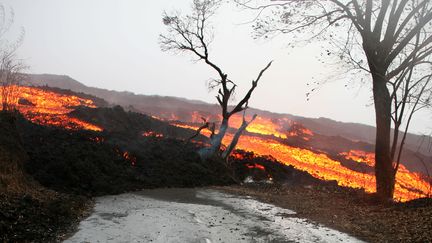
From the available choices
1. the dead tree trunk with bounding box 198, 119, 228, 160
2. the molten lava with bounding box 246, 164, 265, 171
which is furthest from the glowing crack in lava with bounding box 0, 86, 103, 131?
the molten lava with bounding box 246, 164, 265, 171

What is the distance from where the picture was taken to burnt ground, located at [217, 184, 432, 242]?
8.73m

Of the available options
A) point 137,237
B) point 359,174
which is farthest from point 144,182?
point 359,174

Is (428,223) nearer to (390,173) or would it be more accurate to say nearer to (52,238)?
(390,173)

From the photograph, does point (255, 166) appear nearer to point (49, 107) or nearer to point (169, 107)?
point (49, 107)

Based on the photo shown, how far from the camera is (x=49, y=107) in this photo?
112 feet

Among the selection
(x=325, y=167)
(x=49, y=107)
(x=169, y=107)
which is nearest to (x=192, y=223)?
(x=325, y=167)

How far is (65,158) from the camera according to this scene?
1415 cm

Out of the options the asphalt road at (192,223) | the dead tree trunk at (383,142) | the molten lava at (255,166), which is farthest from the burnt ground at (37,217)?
the molten lava at (255,166)

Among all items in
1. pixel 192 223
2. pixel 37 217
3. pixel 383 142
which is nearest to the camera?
pixel 37 217

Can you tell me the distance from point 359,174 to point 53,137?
25070 mm

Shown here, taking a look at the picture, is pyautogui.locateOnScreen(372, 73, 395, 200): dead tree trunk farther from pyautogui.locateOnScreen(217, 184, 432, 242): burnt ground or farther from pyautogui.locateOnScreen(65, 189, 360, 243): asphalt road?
pyautogui.locateOnScreen(65, 189, 360, 243): asphalt road

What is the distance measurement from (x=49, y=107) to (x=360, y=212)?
2973cm

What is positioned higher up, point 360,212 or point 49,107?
point 49,107

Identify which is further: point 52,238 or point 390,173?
point 390,173
